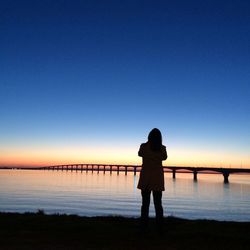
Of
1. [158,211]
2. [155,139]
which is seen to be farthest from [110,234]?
[155,139]

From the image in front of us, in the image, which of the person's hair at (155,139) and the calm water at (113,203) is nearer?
the person's hair at (155,139)

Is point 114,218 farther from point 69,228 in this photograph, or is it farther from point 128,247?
point 128,247

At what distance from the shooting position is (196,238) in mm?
9062

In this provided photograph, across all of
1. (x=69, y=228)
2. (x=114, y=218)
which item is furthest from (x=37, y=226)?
(x=114, y=218)

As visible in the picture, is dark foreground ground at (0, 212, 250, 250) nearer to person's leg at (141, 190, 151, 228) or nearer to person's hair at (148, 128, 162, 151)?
person's leg at (141, 190, 151, 228)

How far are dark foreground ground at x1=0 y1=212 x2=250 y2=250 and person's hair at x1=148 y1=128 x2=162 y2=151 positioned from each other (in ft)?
7.85

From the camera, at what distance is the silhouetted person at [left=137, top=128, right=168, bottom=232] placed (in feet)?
30.8

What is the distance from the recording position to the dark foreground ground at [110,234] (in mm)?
7996

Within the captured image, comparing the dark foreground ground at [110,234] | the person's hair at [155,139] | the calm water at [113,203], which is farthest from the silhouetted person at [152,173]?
the calm water at [113,203]

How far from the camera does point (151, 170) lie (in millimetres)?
9516

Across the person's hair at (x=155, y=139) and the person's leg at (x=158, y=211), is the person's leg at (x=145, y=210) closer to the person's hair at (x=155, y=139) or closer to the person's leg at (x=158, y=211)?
the person's leg at (x=158, y=211)

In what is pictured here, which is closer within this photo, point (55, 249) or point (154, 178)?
point (55, 249)

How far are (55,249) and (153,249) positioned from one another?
2.15m

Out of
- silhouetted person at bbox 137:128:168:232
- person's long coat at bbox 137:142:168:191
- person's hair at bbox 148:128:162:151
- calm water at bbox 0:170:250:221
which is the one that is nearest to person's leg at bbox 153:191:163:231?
silhouetted person at bbox 137:128:168:232
